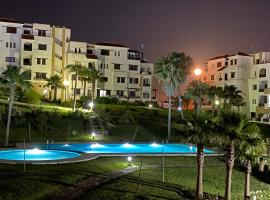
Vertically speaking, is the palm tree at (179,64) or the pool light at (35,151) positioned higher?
the palm tree at (179,64)

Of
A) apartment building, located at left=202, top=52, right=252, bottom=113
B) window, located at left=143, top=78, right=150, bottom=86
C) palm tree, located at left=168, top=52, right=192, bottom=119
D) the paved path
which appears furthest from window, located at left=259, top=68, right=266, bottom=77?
the paved path

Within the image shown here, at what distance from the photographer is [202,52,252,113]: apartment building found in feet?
A: 269

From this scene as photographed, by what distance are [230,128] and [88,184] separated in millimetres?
7018

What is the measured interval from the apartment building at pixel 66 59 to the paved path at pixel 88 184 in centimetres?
4737

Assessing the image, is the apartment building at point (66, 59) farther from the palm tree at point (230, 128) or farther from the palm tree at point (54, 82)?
the palm tree at point (230, 128)

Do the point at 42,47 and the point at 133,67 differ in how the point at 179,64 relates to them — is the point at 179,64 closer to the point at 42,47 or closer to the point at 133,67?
the point at 42,47

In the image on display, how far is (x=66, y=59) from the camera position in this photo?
245 feet

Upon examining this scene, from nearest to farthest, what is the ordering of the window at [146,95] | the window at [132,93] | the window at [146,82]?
1. the window at [132,93]
2. the window at [146,95]
3. the window at [146,82]

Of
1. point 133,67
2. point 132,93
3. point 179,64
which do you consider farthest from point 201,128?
point 133,67

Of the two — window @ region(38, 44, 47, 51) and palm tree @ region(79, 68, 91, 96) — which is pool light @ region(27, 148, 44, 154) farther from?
window @ region(38, 44, 47, 51)

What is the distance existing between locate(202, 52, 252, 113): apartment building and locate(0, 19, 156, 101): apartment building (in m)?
14.2

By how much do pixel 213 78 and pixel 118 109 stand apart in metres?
36.6

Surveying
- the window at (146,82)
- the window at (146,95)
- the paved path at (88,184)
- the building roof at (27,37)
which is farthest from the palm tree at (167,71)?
the window at (146,82)

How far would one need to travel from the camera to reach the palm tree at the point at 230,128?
18.9 meters
